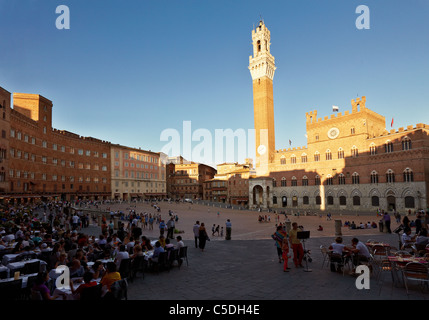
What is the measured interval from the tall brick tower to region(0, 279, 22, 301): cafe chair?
176ft

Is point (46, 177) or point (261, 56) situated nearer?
point (46, 177)

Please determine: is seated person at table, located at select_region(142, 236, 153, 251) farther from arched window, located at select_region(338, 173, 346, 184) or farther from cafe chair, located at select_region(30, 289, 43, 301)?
arched window, located at select_region(338, 173, 346, 184)

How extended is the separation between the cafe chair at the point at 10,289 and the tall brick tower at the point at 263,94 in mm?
53767

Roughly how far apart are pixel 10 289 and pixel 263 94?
5810cm

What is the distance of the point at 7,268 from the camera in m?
7.49

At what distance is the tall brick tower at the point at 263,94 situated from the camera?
57438 mm

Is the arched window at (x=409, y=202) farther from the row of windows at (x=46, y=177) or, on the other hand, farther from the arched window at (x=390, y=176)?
the row of windows at (x=46, y=177)

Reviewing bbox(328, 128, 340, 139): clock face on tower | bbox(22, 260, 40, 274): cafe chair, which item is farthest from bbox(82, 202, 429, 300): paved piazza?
bbox(328, 128, 340, 139): clock face on tower

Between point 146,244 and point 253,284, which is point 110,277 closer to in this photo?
point 253,284

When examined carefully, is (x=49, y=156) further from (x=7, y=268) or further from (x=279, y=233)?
(x=279, y=233)

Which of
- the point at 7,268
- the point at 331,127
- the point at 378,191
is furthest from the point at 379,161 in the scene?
the point at 7,268

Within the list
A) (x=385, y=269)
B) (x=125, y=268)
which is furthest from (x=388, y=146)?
(x=125, y=268)

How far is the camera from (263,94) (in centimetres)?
5862

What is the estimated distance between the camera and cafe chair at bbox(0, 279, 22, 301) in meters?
5.49
